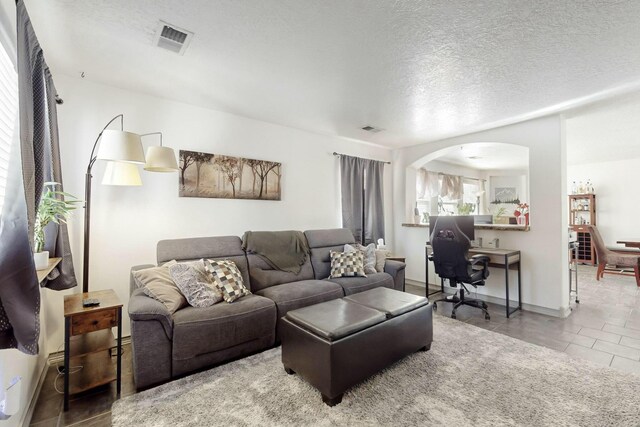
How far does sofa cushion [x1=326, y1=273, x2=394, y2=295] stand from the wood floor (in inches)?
30.4

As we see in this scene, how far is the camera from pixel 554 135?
11.1 feet

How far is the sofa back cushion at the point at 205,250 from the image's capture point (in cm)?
275

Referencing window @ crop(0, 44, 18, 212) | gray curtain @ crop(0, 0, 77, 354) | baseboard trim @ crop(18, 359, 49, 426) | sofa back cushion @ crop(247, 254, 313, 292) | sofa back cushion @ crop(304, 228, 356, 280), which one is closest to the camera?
gray curtain @ crop(0, 0, 77, 354)

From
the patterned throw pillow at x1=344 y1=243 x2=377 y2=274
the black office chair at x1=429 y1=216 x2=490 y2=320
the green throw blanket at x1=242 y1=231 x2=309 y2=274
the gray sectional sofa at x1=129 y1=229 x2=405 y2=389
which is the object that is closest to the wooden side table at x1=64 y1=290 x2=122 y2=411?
the gray sectional sofa at x1=129 y1=229 x2=405 y2=389

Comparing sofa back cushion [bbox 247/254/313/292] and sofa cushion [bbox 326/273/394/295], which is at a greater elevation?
sofa back cushion [bbox 247/254/313/292]

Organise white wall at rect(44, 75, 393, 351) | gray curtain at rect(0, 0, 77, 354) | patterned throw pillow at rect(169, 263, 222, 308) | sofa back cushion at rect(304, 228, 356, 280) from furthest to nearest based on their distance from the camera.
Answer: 1. sofa back cushion at rect(304, 228, 356, 280)
2. white wall at rect(44, 75, 393, 351)
3. patterned throw pillow at rect(169, 263, 222, 308)
4. gray curtain at rect(0, 0, 77, 354)

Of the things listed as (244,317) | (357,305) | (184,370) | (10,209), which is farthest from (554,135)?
(10,209)

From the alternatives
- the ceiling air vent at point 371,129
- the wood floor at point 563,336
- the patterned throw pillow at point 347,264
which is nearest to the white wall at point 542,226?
the wood floor at point 563,336

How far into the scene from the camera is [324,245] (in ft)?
12.4

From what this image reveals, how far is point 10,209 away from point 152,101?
214cm

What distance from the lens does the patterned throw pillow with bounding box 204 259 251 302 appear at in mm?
2506

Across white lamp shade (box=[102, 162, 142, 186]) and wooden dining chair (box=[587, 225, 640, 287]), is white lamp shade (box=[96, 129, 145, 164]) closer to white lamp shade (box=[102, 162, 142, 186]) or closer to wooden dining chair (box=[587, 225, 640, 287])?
white lamp shade (box=[102, 162, 142, 186])

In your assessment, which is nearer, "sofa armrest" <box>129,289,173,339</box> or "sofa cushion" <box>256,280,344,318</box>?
"sofa armrest" <box>129,289,173,339</box>

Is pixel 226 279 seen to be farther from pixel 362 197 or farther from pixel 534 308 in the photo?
pixel 534 308
